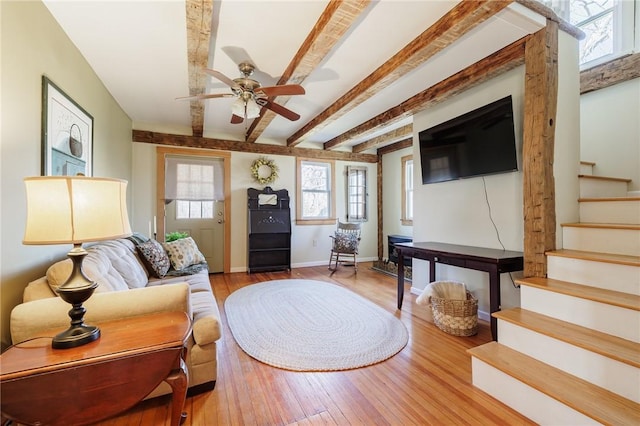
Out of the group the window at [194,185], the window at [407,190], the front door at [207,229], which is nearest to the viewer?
the window at [194,185]

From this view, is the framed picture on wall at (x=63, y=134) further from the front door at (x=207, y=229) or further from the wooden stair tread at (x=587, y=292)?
the wooden stair tread at (x=587, y=292)

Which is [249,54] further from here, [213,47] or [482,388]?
[482,388]

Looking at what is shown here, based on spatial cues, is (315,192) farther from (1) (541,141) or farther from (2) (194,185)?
(1) (541,141)

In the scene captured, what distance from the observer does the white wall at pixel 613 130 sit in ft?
8.67

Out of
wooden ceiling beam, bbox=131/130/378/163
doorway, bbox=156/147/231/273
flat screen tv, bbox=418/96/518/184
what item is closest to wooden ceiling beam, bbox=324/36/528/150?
flat screen tv, bbox=418/96/518/184

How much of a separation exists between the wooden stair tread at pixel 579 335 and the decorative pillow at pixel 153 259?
299cm

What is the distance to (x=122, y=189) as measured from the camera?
123 centimetres

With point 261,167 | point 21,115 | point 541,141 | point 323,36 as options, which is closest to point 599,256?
point 541,141

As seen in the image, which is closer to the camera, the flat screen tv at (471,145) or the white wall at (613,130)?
the flat screen tv at (471,145)

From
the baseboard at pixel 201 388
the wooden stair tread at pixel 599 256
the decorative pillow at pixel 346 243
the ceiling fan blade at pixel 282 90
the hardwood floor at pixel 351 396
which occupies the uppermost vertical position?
the ceiling fan blade at pixel 282 90

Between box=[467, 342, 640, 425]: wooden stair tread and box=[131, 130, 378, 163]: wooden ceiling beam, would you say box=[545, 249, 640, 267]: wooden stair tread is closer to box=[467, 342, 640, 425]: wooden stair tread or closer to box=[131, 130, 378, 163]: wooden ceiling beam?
box=[467, 342, 640, 425]: wooden stair tread

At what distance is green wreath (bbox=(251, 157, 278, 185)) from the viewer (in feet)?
16.2

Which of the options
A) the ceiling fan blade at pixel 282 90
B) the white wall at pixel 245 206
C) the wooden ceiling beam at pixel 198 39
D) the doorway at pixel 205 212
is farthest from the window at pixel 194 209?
the ceiling fan blade at pixel 282 90

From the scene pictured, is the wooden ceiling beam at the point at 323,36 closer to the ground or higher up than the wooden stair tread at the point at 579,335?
higher up
